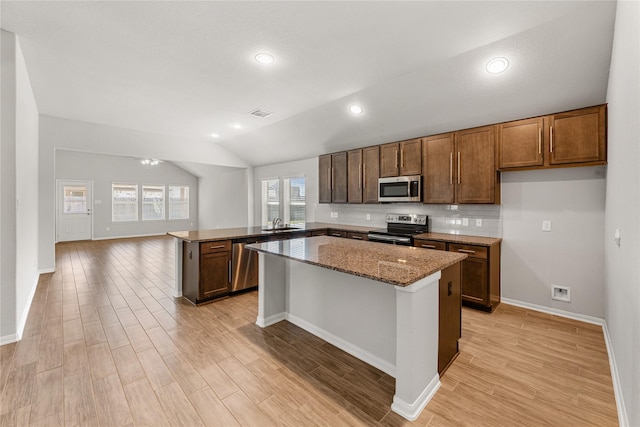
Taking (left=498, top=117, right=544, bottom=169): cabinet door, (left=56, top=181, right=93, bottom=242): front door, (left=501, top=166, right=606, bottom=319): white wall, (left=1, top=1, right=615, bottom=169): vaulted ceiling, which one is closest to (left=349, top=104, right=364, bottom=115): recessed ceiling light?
(left=1, top=1, right=615, bottom=169): vaulted ceiling

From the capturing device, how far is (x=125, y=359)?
89.3 inches

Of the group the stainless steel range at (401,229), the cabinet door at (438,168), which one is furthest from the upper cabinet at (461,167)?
the stainless steel range at (401,229)

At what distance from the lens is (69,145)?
15.9 ft

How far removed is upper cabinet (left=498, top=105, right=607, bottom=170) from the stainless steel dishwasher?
3382mm

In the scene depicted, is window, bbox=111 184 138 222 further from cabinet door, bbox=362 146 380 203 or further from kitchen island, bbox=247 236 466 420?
kitchen island, bbox=247 236 466 420

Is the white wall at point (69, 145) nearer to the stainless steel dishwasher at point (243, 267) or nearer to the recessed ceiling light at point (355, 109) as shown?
the stainless steel dishwasher at point (243, 267)

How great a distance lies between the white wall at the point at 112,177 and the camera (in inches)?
324

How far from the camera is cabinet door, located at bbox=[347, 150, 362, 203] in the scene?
487 cm

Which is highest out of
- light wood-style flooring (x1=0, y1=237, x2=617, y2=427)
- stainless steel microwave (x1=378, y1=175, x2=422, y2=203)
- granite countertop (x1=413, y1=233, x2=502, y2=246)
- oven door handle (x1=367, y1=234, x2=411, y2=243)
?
stainless steel microwave (x1=378, y1=175, x2=422, y2=203)

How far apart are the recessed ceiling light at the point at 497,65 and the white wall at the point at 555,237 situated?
136cm

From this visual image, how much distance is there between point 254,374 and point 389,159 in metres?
3.51

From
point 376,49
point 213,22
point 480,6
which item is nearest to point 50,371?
point 213,22

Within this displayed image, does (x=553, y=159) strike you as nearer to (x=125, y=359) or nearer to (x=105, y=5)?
(x=105, y=5)

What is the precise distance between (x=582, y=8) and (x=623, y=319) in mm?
2149
